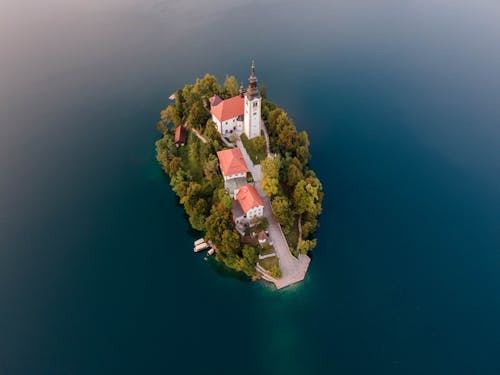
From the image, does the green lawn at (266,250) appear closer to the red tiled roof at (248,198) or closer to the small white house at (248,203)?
the small white house at (248,203)

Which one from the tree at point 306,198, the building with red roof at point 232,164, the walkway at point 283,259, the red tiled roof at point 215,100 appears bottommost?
the walkway at point 283,259

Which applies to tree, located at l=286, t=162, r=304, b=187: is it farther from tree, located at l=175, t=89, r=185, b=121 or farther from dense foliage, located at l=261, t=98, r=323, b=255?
tree, located at l=175, t=89, r=185, b=121

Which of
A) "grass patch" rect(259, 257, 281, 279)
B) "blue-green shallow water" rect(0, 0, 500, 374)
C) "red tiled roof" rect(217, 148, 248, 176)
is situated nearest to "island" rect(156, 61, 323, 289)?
"red tiled roof" rect(217, 148, 248, 176)

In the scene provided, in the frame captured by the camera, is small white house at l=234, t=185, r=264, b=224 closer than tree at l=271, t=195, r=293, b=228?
No

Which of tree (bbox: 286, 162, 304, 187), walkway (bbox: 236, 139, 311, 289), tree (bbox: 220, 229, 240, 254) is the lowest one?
walkway (bbox: 236, 139, 311, 289)

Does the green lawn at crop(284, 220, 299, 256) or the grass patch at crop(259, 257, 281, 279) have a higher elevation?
the green lawn at crop(284, 220, 299, 256)

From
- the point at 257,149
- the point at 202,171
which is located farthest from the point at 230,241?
the point at 257,149

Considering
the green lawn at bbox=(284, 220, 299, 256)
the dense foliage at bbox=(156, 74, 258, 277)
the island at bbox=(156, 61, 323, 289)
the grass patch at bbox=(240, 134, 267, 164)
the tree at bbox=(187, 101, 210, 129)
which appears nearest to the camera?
the dense foliage at bbox=(156, 74, 258, 277)

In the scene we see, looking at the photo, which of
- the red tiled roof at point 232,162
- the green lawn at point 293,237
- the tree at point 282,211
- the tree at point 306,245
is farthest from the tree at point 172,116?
the tree at point 306,245
